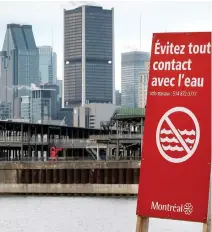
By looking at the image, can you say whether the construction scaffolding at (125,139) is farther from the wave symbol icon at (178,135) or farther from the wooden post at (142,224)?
the wave symbol icon at (178,135)

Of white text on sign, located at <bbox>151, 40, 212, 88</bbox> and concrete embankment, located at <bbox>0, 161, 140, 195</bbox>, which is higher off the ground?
white text on sign, located at <bbox>151, 40, 212, 88</bbox>

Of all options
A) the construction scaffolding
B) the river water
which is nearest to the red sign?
the river water

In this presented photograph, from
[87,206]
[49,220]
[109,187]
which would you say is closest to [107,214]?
[49,220]

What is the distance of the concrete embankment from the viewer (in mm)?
94312

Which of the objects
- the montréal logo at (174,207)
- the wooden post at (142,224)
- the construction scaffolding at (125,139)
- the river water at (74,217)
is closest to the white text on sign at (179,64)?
the montréal logo at (174,207)

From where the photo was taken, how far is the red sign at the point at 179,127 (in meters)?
12.6

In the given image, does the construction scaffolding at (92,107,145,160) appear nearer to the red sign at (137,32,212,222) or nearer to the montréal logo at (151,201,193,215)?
the montréal logo at (151,201,193,215)

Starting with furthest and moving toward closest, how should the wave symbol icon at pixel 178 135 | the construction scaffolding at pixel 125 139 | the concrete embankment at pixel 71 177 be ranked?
the construction scaffolding at pixel 125 139
the concrete embankment at pixel 71 177
the wave symbol icon at pixel 178 135

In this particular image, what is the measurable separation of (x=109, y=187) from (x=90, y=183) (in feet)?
8.70

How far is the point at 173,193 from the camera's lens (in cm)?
1282

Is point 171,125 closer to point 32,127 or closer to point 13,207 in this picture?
point 13,207

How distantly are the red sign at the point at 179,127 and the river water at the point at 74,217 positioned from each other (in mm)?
35622

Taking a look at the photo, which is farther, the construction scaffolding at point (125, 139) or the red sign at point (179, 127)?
the construction scaffolding at point (125, 139)

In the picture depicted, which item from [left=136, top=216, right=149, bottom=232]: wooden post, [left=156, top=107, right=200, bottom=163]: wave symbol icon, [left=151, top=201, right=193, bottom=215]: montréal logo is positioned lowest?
[left=136, top=216, right=149, bottom=232]: wooden post
